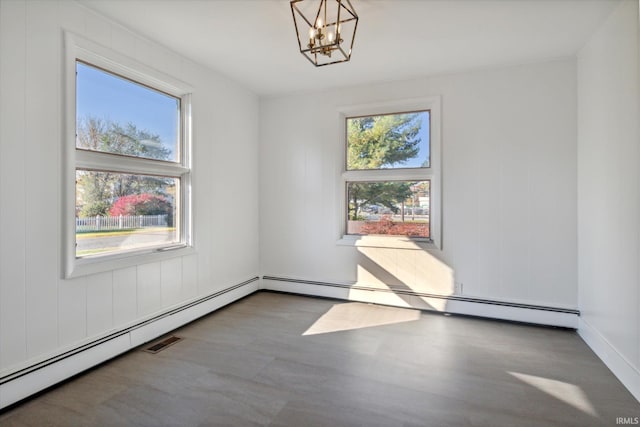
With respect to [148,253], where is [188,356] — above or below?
below

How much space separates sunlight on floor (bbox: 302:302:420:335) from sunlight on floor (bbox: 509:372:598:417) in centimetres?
124

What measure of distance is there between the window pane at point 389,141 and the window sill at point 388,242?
2.77 feet

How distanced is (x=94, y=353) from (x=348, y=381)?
184cm

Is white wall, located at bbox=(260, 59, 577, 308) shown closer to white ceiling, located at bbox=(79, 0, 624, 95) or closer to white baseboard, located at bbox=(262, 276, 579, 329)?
white baseboard, located at bbox=(262, 276, 579, 329)

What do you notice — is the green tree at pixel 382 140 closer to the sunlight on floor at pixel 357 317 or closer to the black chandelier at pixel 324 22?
the black chandelier at pixel 324 22

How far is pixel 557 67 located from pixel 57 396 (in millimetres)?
4804

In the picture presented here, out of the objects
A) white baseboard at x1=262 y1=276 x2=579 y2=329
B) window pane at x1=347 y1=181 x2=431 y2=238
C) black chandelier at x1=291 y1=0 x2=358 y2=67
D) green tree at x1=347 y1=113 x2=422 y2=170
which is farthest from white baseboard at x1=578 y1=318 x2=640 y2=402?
black chandelier at x1=291 y1=0 x2=358 y2=67

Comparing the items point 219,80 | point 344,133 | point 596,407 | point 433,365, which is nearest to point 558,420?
point 596,407

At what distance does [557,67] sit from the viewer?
10.6 feet

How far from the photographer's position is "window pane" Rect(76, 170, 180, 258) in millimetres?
2504

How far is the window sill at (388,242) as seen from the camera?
3.77 meters

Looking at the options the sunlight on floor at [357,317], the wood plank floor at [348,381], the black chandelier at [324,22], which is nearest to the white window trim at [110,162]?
the wood plank floor at [348,381]

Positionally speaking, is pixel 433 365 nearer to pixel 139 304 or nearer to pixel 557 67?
pixel 139 304

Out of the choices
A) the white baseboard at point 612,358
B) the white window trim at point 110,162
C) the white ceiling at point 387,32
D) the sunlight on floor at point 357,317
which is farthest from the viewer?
the sunlight on floor at point 357,317
